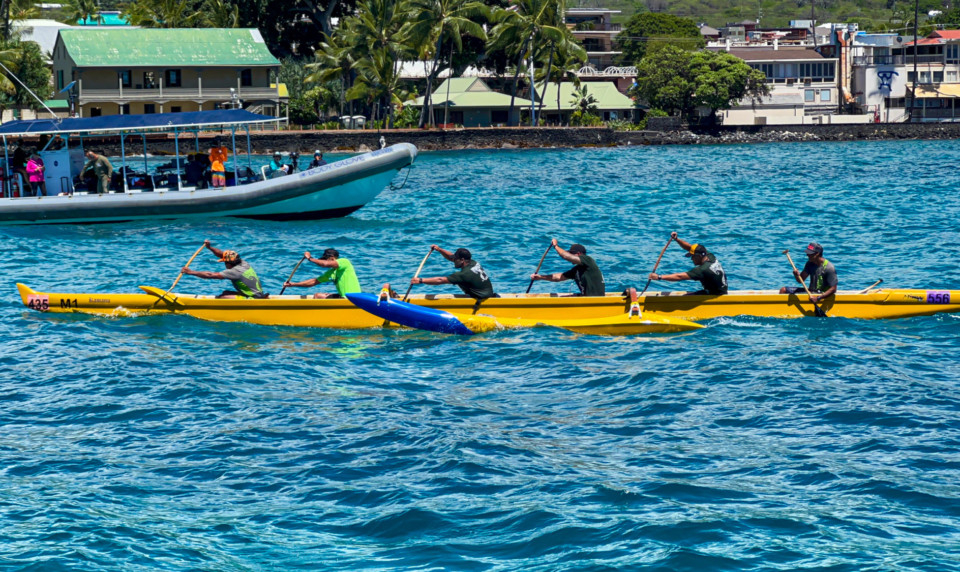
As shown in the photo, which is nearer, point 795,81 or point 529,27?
point 529,27

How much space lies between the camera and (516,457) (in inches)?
477

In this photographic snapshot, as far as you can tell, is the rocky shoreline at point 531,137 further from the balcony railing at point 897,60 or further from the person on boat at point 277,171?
the person on boat at point 277,171

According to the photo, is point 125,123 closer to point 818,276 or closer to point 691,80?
point 818,276

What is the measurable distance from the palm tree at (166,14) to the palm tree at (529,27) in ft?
81.7

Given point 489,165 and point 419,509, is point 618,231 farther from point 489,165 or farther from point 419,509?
point 489,165

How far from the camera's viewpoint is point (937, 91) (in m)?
98.1

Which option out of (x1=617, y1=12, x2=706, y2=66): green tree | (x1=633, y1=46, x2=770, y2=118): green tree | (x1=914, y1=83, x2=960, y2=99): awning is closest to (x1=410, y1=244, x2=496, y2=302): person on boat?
(x1=633, y1=46, x2=770, y2=118): green tree

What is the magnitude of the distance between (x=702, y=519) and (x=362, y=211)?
29655 mm

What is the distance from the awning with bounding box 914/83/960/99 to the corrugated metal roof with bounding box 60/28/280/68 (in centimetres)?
5748

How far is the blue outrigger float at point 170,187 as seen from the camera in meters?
31.1

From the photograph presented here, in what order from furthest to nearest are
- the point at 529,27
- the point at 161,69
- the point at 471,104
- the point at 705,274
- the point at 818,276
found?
the point at 471,104 → the point at 529,27 → the point at 161,69 → the point at 818,276 → the point at 705,274

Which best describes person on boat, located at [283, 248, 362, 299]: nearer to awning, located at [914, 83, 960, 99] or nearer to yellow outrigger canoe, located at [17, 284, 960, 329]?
yellow outrigger canoe, located at [17, 284, 960, 329]

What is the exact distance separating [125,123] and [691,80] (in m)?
65.0

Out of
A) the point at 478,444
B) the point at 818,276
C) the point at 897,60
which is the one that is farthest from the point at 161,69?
the point at 478,444
